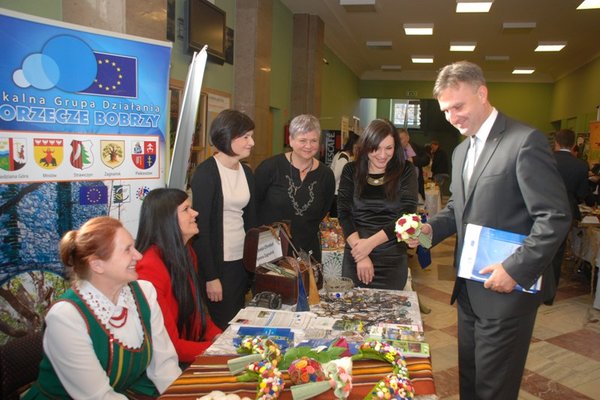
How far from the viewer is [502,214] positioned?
173cm

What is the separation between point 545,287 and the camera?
5.84ft

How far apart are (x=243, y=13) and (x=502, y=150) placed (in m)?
Result: 5.22

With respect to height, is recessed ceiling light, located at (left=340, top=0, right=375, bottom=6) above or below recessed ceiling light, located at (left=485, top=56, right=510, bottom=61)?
below

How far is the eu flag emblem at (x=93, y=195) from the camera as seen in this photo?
2439mm

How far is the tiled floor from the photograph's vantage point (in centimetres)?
308

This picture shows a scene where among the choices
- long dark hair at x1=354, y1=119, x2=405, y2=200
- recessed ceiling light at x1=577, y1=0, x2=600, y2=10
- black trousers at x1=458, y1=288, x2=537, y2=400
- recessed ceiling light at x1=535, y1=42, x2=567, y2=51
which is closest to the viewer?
black trousers at x1=458, y1=288, x2=537, y2=400

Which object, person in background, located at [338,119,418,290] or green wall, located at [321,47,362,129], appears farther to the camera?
green wall, located at [321,47,362,129]

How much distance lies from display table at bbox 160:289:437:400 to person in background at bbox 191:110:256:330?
0.64 meters

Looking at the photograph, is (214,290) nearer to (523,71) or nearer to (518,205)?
(518,205)

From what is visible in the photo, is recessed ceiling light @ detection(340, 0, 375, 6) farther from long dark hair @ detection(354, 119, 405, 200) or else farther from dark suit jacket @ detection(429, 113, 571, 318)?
dark suit jacket @ detection(429, 113, 571, 318)

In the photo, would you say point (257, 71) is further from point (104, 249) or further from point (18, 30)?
point (104, 249)

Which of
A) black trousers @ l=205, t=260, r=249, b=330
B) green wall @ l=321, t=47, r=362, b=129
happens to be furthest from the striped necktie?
green wall @ l=321, t=47, r=362, b=129

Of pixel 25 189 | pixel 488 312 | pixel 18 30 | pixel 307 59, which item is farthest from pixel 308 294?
pixel 307 59

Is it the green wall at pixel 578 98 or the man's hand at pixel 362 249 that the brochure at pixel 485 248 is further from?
the green wall at pixel 578 98
